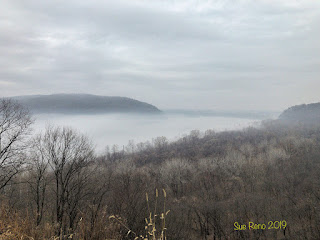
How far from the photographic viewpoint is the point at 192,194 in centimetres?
5678

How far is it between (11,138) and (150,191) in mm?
21183

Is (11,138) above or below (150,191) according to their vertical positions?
above

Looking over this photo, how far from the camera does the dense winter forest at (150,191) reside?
14.3 meters

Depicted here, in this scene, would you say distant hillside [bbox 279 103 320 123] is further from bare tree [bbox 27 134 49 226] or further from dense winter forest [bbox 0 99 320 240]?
bare tree [bbox 27 134 49 226]

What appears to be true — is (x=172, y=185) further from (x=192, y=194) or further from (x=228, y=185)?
(x=228, y=185)

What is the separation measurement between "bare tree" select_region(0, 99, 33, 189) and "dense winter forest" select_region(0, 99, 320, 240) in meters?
0.14

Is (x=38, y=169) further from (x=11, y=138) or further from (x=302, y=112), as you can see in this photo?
(x=302, y=112)

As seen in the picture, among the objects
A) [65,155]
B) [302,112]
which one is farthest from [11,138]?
[302,112]

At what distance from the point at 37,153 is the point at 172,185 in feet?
115

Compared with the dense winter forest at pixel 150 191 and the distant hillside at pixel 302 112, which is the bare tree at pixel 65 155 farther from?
the distant hillside at pixel 302 112

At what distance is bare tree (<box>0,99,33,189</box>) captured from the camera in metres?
32.6

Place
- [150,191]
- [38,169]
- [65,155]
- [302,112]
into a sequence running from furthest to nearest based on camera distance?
[302,112]
[65,155]
[150,191]
[38,169]

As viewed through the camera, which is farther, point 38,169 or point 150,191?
point 150,191

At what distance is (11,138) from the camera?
35.5 m
